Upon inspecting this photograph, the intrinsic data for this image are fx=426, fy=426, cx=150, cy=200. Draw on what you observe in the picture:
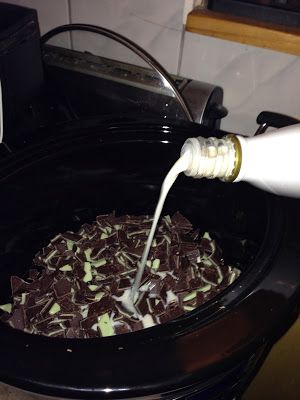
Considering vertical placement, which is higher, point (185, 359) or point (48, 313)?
point (185, 359)

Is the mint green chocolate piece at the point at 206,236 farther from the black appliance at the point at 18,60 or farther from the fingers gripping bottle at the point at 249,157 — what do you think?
the black appliance at the point at 18,60

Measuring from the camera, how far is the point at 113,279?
746 millimetres

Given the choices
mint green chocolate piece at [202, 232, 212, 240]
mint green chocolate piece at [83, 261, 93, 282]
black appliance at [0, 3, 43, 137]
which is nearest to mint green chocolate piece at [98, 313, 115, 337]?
mint green chocolate piece at [83, 261, 93, 282]

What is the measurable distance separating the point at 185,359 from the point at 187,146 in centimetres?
24

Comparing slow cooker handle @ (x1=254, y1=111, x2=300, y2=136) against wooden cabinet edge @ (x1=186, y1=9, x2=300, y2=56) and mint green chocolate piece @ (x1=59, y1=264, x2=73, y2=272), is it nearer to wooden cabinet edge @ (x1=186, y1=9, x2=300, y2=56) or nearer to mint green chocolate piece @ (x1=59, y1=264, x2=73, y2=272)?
wooden cabinet edge @ (x1=186, y1=9, x2=300, y2=56)

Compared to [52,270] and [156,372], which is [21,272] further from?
[156,372]

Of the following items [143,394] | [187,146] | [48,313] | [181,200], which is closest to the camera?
[143,394]

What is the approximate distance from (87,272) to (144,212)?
0.16m

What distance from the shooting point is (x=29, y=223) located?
715 mm

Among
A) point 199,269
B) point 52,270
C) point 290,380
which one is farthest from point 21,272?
point 290,380

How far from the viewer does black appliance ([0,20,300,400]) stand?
41 cm

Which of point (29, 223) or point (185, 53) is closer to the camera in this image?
point (29, 223)

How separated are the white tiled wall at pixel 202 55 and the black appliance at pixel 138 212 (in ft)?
0.51

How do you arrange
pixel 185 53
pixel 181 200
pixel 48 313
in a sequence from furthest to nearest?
1. pixel 185 53
2. pixel 181 200
3. pixel 48 313
